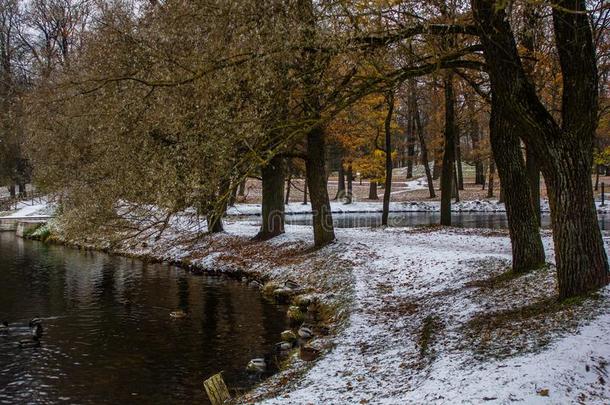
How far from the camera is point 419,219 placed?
41.6 meters

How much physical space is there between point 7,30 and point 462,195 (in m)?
44.2

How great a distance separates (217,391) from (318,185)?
1227 cm

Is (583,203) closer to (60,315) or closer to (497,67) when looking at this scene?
(497,67)

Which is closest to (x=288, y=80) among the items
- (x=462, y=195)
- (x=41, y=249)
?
(x=41, y=249)

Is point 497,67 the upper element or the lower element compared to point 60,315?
upper

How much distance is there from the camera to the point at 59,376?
37.0 feet

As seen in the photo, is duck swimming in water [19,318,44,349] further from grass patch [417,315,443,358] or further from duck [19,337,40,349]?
grass patch [417,315,443,358]

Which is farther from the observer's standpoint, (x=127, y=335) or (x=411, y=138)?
(x=411, y=138)

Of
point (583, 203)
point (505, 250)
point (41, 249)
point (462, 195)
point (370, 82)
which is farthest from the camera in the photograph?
point (462, 195)

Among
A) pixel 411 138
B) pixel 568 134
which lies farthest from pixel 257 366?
pixel 411 138

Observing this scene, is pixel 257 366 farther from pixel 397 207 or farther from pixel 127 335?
pixel 397 207

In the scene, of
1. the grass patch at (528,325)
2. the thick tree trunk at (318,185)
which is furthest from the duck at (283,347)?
the thick tree trunk at (318,185)

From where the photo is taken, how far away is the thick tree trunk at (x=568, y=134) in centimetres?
955

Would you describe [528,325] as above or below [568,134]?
below
